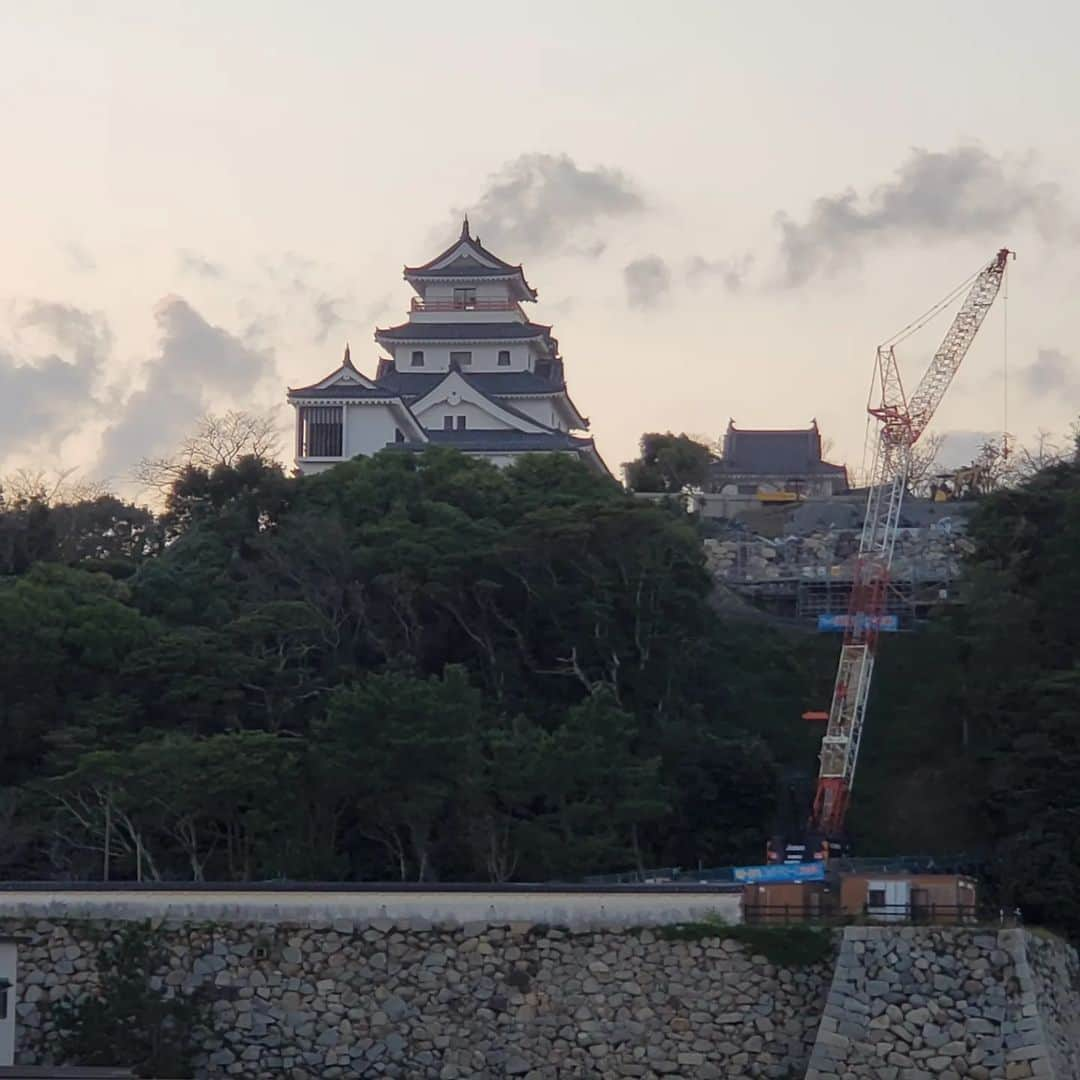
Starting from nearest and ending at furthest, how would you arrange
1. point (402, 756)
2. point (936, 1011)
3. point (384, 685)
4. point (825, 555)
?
point (936, 1011)
point (402, 756)
point (384, 685)
point (825, 555)

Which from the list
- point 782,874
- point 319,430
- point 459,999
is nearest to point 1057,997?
A: point 782,874

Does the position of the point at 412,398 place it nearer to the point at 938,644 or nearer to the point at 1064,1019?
the point at 938,644

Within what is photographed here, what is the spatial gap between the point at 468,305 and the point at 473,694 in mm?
32259

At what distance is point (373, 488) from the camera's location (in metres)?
49.4

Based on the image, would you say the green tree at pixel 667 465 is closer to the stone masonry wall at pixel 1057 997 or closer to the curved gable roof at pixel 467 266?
the curved gable roof at pixel 467 266

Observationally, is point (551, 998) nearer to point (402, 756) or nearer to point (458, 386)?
point (402, 756)

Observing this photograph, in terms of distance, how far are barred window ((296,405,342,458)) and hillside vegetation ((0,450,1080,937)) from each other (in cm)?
934

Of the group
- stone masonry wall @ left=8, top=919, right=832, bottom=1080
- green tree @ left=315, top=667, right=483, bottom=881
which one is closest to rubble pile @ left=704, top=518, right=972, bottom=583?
green tree @ left=315, top=667, right=483, bottom=881

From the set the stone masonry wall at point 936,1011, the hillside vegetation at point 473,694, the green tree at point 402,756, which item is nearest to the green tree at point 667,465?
the hillside vegetation at point 473,694

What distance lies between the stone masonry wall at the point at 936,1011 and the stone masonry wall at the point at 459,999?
668 millimetres

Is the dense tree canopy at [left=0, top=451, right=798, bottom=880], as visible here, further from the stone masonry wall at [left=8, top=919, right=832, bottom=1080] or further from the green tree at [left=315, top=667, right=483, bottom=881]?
the stone masonry wall at [left=8, top=919, right=832, bottom=1080]

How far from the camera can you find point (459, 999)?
30.1 meters

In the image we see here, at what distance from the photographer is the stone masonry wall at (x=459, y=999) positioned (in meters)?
29.8

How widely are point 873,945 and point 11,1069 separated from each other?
35.1 ft
